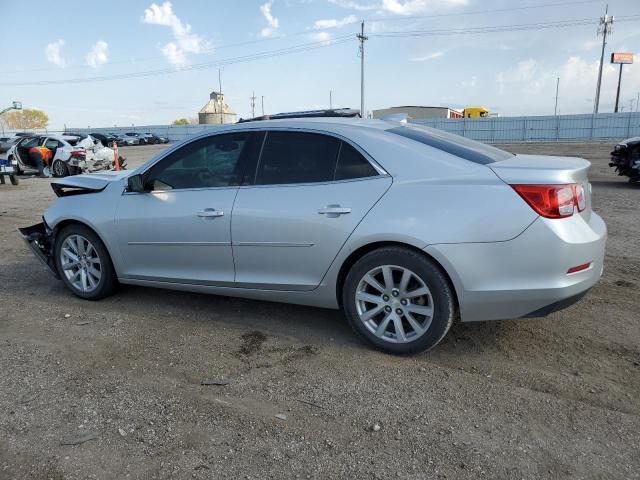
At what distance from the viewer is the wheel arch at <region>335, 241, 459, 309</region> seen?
3385 millimetres

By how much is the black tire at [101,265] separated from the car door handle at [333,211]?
2291mm

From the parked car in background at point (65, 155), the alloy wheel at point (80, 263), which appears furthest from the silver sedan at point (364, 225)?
the parked car in background at point (65, 155)

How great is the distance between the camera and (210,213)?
4082 millimetres

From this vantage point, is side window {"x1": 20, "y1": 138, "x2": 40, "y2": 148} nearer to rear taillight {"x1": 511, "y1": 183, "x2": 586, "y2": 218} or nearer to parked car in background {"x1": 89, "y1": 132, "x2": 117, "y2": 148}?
parked car in background {"x1": 89, "y1": 132, "x2": 117, "y2": 148}

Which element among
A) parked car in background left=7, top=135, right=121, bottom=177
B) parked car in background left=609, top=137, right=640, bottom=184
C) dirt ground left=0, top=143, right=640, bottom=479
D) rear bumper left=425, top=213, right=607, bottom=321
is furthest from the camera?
parked car in background left=7, top=135, right=121, bottom=177

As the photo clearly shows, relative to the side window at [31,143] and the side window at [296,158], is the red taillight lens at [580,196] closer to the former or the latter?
the side window at [296,158]

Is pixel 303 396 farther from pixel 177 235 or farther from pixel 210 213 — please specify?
pixel 177 235

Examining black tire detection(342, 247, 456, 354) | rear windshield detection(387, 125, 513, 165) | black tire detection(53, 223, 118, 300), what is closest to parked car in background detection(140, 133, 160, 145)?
black tire detection(53, 223, 118, 300)

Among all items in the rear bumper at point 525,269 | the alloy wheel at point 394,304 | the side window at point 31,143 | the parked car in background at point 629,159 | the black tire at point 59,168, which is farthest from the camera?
the side window at point 31,143

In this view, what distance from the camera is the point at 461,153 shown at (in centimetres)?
360

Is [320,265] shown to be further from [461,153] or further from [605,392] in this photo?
[605,392]

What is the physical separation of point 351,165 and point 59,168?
17.3 metres

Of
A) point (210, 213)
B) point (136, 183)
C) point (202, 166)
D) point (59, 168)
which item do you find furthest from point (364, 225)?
point (59, 168)

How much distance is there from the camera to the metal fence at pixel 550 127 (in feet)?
119
